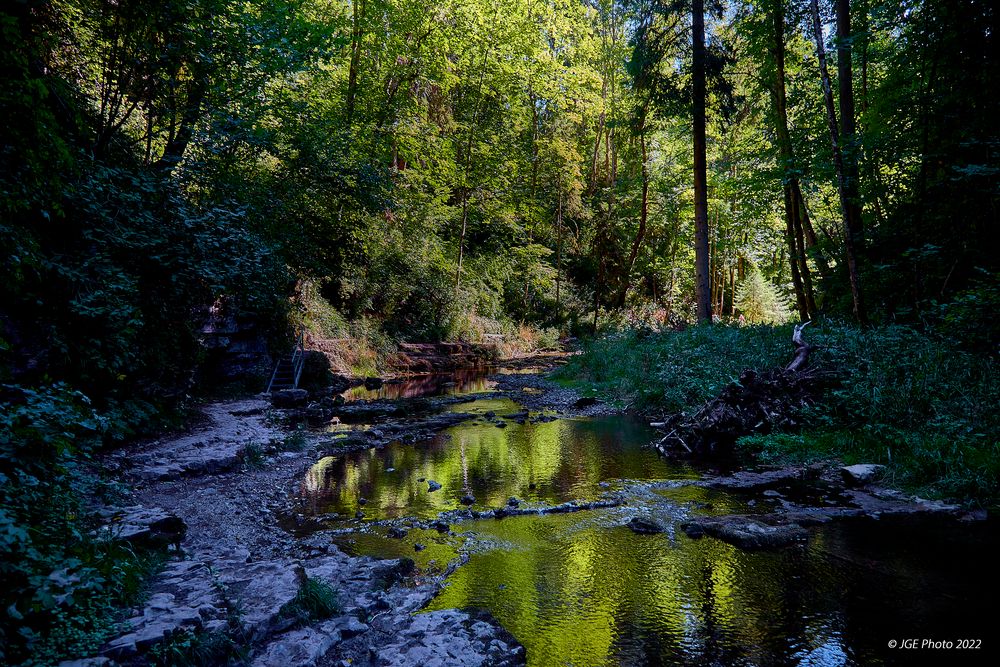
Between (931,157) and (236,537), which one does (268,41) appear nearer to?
(236,537)

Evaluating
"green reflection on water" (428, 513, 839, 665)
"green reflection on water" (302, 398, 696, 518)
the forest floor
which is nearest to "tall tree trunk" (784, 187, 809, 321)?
"green reflection on water" (302, 398, 696, 518)

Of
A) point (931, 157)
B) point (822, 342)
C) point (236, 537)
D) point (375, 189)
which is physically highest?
point (375, 189)

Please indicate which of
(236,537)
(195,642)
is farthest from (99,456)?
(195,642)

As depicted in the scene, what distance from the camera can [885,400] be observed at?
802 centimetres

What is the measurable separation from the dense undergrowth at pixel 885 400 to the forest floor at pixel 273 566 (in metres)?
0.59

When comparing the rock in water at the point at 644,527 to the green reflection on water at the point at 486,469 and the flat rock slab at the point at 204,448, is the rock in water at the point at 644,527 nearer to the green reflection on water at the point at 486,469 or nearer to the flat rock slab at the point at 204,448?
the green reflection on water at the point at 486,469

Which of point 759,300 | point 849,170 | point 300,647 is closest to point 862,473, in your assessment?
point 300,647

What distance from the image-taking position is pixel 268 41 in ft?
33.5

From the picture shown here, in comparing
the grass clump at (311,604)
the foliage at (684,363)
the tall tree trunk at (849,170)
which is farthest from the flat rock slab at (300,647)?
the tall tree trunk at (849,170)

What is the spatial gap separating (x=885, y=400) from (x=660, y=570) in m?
5.47

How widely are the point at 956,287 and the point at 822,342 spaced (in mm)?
2546

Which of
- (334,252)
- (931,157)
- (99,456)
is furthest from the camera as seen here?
(334,252)

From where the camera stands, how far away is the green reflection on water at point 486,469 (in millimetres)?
7223

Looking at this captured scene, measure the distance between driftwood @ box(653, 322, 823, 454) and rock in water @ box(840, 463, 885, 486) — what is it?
2.11 m
